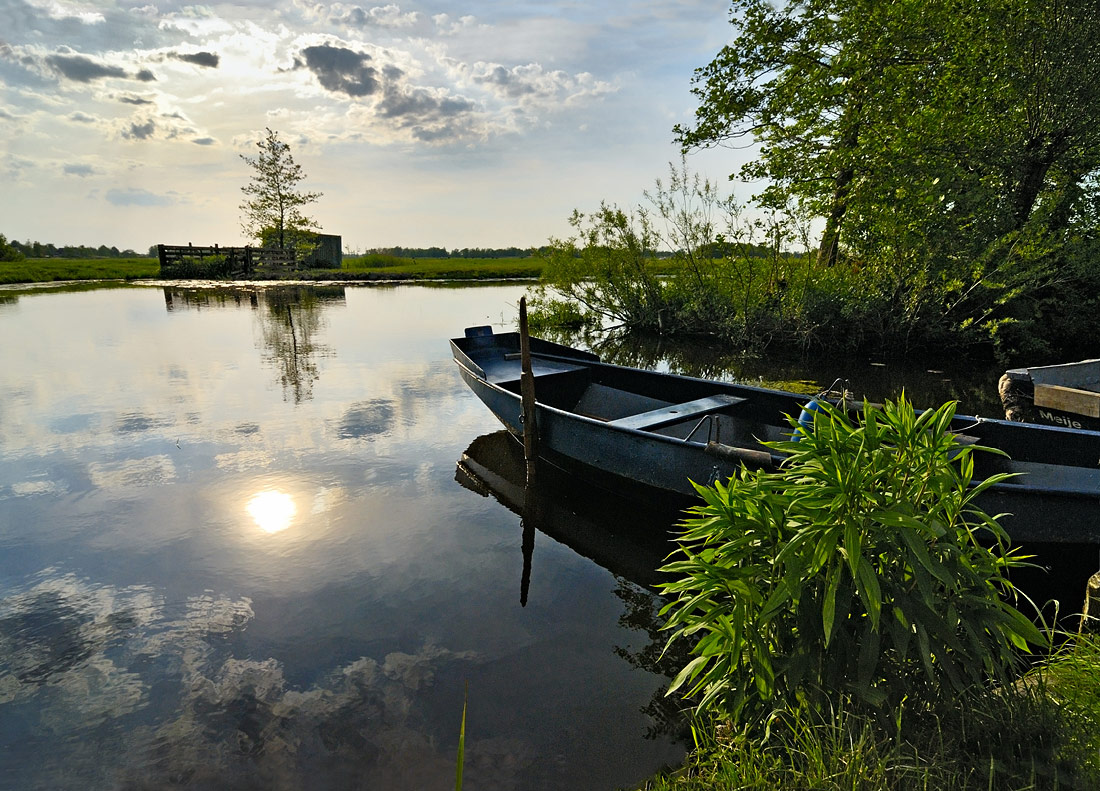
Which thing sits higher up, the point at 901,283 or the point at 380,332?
the point at 901,283

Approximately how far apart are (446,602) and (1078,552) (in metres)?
6.50

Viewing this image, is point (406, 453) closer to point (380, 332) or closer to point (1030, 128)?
point (380, 332)

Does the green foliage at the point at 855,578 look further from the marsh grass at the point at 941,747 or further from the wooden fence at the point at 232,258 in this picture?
the wooden fence at the point at 232,258

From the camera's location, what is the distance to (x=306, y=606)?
5477 millimetres

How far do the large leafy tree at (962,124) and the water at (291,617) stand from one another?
1229 cm

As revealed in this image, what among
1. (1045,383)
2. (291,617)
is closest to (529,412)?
(291,617)

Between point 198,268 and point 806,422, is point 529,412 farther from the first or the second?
point 198,268

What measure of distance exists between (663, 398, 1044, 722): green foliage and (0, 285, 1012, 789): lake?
1.46 m

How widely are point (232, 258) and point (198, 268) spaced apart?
2811mm

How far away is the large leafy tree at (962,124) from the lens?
1317 cm

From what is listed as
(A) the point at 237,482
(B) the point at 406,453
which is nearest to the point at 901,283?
(B) the point at 406,453

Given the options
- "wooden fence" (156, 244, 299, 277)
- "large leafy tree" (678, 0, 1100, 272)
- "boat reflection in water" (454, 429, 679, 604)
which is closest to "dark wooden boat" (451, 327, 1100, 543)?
"boat reflection in water" (454, 429, 679, 604)

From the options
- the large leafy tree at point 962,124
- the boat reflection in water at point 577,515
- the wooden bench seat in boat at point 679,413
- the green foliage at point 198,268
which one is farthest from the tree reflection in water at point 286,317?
the large leafy tree at point 962,124

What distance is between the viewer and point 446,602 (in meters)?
5.60
